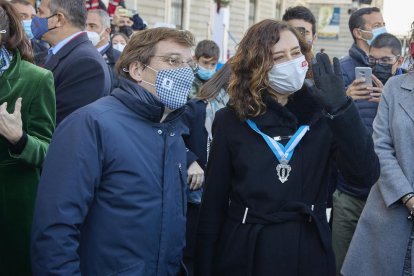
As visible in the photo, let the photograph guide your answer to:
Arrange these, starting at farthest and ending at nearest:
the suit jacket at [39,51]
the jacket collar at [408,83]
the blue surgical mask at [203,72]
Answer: the blue surgical mask at [203,72] < the suit jacket at [39,51] < the jacket collar at [408,83]

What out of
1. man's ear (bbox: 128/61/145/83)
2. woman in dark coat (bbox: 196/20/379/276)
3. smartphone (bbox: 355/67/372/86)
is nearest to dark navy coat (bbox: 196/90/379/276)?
woman in dark coat (bbox: 196/20/379/276)

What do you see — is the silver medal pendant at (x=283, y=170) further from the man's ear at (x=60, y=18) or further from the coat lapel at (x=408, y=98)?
the man's ear at (x=60, y=18)

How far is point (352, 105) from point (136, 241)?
43.7 inches

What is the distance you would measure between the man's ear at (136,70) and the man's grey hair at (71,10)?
71.1 inches

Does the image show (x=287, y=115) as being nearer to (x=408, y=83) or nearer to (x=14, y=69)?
(x=408, y=83)

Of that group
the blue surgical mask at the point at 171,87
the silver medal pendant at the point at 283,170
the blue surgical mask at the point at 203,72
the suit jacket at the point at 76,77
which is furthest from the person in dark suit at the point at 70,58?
the blue surgical mask at the point at 203,72

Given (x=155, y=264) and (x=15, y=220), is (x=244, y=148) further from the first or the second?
(x=15, y=220)

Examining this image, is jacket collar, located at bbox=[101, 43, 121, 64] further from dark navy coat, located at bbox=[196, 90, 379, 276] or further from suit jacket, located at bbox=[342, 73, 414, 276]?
dark navy coat, located at bbox=[196, 90, 379, 276]

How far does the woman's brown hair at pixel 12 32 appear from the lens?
10.9 feet

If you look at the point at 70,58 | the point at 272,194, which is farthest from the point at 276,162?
the point at 70,58

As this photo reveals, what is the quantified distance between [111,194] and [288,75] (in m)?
1.07

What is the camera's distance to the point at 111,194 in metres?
2.51

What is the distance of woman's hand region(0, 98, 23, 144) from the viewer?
10.0ft

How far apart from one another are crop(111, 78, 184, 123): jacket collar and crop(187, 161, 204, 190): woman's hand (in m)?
1.27
